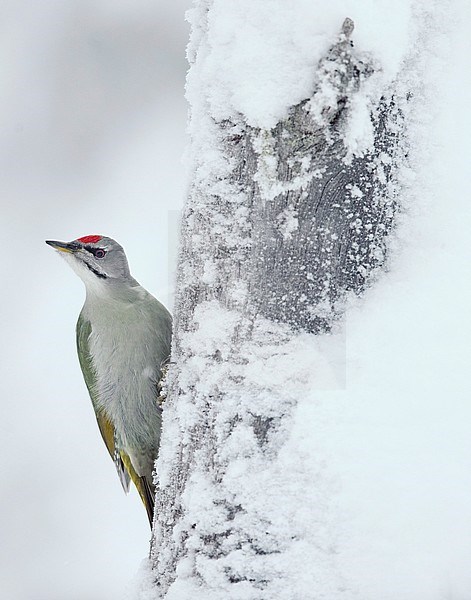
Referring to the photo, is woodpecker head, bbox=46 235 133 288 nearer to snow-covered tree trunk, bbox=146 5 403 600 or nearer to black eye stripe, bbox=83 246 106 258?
black eye stripe, bbox=83 246 106 258

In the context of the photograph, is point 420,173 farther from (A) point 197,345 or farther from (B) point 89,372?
(B) point 89,372

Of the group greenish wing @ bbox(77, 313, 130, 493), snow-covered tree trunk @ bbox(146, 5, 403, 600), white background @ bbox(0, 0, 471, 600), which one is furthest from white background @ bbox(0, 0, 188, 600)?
snow-covered tree trunk @ bbox(146, 5, 403, 600)

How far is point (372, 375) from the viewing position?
4.51 feet

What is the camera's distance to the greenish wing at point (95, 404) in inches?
106

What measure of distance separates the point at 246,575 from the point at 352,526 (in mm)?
253

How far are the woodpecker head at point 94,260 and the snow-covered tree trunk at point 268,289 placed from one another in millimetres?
1314

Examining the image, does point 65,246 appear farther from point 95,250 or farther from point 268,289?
point 268,289

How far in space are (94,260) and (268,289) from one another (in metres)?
1.53

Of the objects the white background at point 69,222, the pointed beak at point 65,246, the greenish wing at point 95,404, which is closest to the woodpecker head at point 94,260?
the pointed beak at point 65,246

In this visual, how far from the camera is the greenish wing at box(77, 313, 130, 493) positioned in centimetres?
269

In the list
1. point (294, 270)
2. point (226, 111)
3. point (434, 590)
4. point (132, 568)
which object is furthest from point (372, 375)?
point (132, 568)

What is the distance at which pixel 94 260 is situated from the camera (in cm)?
288

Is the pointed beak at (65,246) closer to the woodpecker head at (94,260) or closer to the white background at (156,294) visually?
the woodpecker head at (94,260)

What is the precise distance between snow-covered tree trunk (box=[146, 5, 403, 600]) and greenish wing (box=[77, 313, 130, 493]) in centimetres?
110
